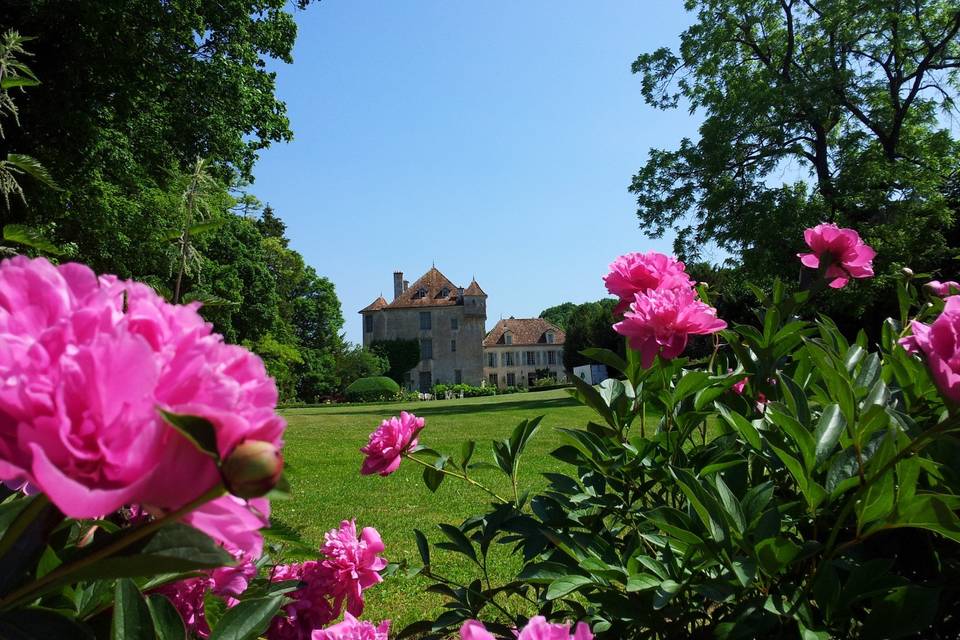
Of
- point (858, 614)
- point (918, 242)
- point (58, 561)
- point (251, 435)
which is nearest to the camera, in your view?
point (251, 435)

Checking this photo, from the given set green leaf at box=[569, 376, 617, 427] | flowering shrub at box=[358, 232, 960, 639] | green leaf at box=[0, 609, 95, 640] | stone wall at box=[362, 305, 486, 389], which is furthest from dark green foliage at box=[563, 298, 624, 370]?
green leaf at box=[0, 609, 95, 640]

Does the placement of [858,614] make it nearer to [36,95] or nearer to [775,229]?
[36,95]

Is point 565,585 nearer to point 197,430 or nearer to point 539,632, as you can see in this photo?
point 539,632

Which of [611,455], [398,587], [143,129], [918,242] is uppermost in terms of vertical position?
[143,129]

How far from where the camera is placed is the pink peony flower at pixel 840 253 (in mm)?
1622

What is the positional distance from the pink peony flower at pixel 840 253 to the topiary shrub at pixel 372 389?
37.3m

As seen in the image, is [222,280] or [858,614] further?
[222,280]

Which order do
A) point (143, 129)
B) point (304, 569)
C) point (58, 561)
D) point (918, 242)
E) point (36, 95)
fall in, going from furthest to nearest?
point (918, 242), point (143, 129), point (36, 95), point (304, 569), point (58, 561)

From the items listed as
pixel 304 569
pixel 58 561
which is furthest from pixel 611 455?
pixel 58 561

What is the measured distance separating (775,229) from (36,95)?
15.3 meters

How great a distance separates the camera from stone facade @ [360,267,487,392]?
1789 inches

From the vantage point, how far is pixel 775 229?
1574 cm

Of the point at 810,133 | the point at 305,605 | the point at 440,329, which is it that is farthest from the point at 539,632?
the point at 440,329

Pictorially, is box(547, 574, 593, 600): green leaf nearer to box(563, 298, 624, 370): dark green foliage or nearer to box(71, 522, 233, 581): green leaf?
box(71, 522, 233, 581): green leaf
